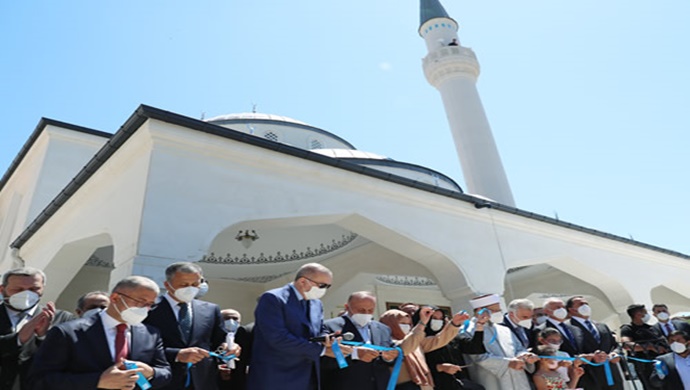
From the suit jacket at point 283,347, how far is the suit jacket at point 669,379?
12.3 ft

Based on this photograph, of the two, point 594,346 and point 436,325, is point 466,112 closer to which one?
point 594,346

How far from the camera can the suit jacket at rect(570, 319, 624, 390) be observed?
4.26m

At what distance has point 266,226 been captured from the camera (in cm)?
546

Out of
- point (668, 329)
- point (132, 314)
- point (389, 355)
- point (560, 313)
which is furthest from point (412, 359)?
point (668, 329)

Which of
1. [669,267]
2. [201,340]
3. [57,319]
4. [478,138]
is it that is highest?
[478,138]

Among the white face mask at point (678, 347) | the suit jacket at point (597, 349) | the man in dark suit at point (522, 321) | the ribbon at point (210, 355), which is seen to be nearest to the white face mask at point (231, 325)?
the ribbon at point (210, 355)

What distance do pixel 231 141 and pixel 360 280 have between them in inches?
223

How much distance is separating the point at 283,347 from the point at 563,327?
2.95m

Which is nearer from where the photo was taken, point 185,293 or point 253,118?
point 185,293

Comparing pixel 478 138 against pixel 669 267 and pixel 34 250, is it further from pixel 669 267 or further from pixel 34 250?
pixel 34 250

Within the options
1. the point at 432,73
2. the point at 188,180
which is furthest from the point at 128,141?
the point at 432,73

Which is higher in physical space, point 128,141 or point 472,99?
point 472,99

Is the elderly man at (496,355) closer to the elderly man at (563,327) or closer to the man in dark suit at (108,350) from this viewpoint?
the elderly man at (563,327)

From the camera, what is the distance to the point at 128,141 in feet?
16.2
